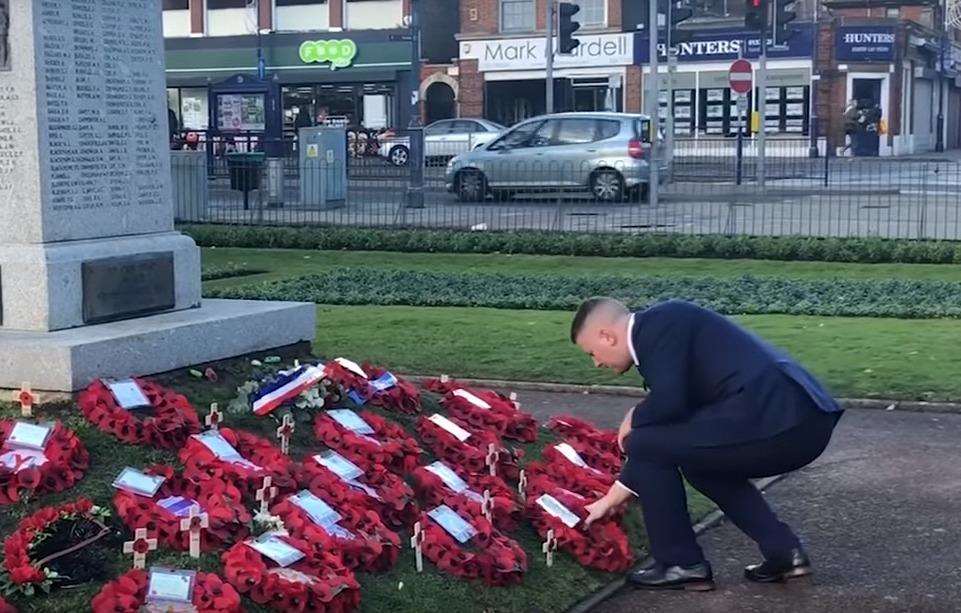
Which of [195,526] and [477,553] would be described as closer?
[195,526]

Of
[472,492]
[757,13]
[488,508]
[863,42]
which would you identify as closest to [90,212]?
[472,492]

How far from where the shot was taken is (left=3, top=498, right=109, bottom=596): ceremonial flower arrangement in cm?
458

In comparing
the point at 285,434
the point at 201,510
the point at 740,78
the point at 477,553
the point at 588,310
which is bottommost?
the point at 477,553

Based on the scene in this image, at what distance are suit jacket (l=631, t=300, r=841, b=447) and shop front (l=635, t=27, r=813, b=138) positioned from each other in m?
41.0

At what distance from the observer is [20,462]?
533 centimetres

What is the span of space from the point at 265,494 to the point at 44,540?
2.91ft

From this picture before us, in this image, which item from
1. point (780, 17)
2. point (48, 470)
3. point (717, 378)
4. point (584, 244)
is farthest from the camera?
point (780, 17)

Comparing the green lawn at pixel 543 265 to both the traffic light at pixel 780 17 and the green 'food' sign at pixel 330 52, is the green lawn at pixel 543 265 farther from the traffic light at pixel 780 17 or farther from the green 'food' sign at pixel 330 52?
the green 'food' sign at pixel 330 52

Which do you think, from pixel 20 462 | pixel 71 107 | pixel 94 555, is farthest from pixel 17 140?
pixel 94 555

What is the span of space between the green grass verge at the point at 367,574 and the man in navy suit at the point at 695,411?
1.41 ft

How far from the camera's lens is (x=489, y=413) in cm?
705

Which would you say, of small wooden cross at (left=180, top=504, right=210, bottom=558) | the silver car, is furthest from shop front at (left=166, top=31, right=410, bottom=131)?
small wooden cross at (left=180, top=504, right=210, bottom=558)

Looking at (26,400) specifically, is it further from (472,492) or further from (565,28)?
(565,28)

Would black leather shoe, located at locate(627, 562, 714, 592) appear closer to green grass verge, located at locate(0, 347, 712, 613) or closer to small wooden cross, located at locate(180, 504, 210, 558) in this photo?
green grass verge, located at locate(0, 347, 712, 613)
